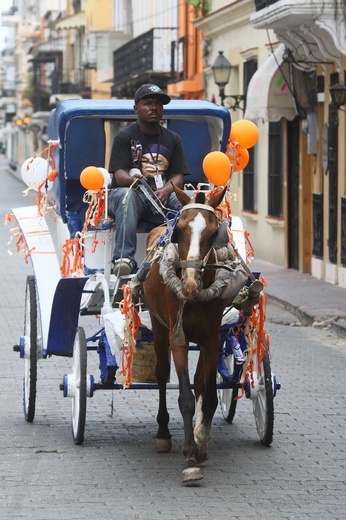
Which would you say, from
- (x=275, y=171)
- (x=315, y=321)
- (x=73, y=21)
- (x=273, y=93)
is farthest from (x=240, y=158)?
(x=73, y=21)

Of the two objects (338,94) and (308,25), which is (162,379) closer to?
(338,94)

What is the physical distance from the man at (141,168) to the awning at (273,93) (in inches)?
472

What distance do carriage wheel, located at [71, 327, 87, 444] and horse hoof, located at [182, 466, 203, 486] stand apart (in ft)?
3.67

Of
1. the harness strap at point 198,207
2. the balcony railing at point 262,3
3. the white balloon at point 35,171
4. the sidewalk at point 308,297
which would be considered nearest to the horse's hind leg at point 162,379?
the harness strap at point 198,207

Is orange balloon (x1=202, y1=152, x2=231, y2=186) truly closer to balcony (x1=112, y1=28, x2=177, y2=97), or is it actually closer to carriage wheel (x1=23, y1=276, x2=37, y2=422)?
carriage wheel (x1=23, y1=276, x2=37, y2=422)

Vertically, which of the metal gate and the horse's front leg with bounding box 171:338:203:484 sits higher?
the metal gate

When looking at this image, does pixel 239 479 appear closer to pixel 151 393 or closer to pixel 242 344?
pixel 242 344

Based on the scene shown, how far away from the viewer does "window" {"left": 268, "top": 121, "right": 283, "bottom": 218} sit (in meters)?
23.2

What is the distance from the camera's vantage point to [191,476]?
24.1 feet

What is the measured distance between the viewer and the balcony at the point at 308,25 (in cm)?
1786

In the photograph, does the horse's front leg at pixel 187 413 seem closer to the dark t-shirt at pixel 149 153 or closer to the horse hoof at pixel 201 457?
the horse hoof at pixel 201 457

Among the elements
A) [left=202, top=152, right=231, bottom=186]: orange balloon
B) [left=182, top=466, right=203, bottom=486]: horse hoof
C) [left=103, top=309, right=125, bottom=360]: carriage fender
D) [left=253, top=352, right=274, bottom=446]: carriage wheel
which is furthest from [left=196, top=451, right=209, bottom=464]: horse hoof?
[left=202, top=152, right=231, bottom=186]: orange balloon

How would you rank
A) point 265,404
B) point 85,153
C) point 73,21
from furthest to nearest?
1. point 73,21
2. point 85,153
3. point 265,404

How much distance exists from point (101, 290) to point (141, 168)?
91cm
